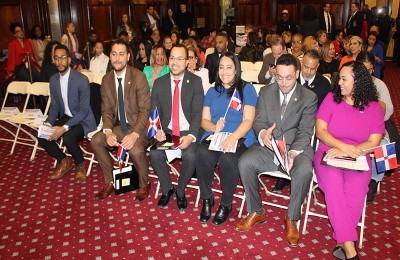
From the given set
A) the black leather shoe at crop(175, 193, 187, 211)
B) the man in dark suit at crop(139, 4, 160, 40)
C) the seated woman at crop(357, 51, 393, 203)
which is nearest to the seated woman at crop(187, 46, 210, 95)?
the black leather shoe at crop(175, 193, 187, 211)

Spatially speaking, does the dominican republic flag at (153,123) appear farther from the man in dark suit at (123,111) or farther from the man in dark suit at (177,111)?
the man in dark suit at (123,111)

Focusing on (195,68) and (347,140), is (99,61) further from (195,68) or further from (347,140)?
(347,140)

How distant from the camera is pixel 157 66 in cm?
520

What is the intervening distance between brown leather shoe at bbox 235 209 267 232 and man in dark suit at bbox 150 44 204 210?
26.3 inches

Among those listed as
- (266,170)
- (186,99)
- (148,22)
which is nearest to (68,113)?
(186,99)

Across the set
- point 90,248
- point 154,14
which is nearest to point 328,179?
point 90,248

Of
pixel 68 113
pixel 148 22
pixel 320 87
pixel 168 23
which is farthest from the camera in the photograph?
pixel 168 23

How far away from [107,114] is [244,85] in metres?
1.60

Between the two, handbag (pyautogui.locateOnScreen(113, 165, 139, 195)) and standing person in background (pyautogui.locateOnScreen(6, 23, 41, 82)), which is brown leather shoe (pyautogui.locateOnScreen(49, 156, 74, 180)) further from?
standing person in background (pyautogui.locateOnScreen(6, 23, 41, 82))

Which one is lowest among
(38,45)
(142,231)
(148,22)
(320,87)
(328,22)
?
(142,231)

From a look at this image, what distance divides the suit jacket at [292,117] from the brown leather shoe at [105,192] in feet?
5.81

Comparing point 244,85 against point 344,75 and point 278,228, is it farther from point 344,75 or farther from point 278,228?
point 278,228

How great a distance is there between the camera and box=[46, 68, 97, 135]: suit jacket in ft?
15.3

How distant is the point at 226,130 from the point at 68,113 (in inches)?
85.6
